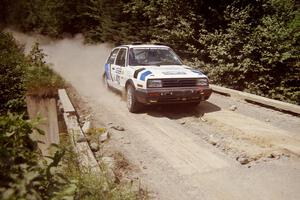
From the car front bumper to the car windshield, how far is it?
1.33 meters

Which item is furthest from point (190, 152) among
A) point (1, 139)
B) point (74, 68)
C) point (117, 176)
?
→ point (74, 68)

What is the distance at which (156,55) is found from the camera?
9250mm

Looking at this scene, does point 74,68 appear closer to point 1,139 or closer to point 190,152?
point 190,152

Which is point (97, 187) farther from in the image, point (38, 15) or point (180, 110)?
point (38, 15)

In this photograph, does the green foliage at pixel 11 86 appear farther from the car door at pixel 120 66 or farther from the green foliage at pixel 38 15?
the green foliage at pixel 38 15

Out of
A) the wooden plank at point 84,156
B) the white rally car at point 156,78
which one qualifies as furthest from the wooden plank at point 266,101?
the wooden plank at point 84,156

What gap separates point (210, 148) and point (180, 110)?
2.84 m

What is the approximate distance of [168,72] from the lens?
8023mm

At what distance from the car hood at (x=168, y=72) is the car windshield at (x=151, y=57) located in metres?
0.49

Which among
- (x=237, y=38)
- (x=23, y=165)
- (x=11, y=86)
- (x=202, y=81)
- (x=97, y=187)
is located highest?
(x=237, y=38)

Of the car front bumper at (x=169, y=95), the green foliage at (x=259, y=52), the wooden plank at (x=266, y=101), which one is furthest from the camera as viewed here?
the green foliage at (x=259, y=52)

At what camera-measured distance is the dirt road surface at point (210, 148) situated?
462 cm

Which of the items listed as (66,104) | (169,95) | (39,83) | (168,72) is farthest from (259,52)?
(39,83)

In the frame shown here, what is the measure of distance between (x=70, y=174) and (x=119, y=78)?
5.43 meters
